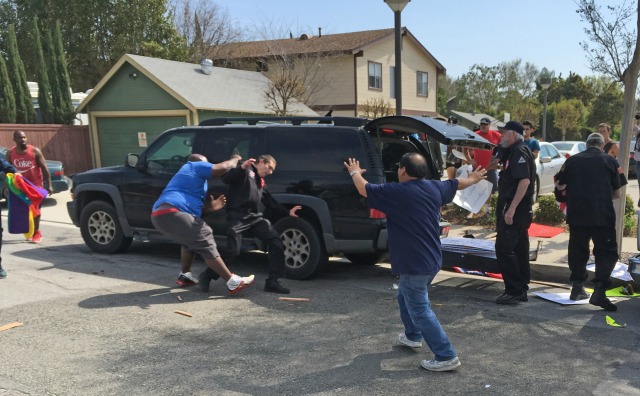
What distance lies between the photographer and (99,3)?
32438mm

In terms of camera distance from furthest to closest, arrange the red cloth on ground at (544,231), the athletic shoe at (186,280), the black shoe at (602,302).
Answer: the red cloth on ground at (544,231) → the athletic shoe at (186,280) → the black shoe at (602,302)

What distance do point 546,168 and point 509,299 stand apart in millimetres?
8860

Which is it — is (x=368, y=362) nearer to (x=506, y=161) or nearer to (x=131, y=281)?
(x=506, y=161)

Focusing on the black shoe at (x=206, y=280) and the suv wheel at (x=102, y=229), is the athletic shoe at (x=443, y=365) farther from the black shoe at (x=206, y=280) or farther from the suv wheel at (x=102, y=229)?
the suv wheel at (x=102, y=229)

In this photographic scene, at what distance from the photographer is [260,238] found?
21.3 ft

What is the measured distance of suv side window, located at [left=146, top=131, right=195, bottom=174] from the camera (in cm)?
773

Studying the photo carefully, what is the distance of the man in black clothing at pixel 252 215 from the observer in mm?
6324

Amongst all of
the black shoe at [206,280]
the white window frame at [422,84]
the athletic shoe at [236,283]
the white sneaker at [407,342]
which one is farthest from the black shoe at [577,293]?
the white window frame at [422,84]

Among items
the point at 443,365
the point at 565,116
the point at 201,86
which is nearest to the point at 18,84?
the point at 201,86

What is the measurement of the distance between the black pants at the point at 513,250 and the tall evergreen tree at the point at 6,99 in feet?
63.3

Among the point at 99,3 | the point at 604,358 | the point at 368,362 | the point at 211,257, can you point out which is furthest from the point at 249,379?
the point at 99,3

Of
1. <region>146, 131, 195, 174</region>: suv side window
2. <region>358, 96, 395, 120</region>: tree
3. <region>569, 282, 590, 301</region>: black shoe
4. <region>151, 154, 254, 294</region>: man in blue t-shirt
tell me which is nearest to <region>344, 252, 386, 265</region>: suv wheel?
<region>151, 154, 254, 294</region>: man in blue t-shirt

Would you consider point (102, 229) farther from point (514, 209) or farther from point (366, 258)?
point (514, 209)

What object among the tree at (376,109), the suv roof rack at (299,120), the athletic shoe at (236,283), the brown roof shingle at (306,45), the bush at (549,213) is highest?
the brown roof shingle at (306,45)
